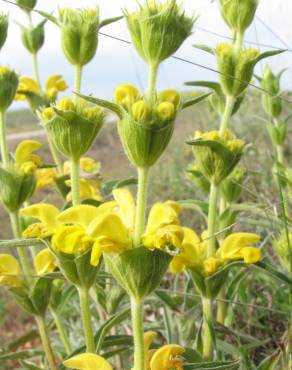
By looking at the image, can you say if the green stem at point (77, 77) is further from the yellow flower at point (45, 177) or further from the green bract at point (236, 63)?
the yellow flower at point (45, 177)

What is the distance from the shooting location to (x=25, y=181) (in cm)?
133

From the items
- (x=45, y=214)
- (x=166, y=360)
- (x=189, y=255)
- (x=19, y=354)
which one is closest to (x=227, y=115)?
(x=189, y=255)

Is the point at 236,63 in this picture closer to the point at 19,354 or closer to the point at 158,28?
Answer: the point at 158,28

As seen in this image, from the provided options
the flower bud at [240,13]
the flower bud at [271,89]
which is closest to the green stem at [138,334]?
the flower bud at [240,13]

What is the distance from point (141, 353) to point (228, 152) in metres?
0.51

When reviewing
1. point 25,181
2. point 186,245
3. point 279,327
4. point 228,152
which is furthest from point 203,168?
point 279,327

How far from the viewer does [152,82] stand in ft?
2.97

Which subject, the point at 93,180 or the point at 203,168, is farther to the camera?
the point at 93,180

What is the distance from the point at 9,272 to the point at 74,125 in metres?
0.41

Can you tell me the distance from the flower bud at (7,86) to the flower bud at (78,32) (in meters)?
0.23

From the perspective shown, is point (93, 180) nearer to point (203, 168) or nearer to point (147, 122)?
point (203, 168)

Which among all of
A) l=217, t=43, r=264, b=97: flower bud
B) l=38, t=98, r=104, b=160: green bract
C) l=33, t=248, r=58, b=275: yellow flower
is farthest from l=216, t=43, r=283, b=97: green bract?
l=33, t=248, r=58, b=275: yellow flower

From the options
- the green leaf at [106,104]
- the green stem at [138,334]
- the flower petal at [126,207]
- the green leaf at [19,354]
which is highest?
the green leaf at [106,104]

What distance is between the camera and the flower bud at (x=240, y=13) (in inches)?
50.1
